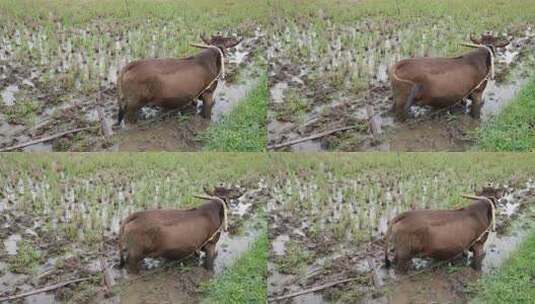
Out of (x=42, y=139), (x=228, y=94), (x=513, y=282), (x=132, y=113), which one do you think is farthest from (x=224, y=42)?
(x=513, y=282)

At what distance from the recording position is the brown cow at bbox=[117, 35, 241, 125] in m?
5.62

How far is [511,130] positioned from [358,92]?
38.1 inches

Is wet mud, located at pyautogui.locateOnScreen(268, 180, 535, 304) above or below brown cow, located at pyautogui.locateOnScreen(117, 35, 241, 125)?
below

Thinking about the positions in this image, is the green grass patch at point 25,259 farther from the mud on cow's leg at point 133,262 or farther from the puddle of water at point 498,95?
the puddle of water at point 498,95

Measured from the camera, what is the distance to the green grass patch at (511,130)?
5609 millimetres

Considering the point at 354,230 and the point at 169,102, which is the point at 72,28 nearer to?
the point at 169,102

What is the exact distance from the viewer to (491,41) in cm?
582

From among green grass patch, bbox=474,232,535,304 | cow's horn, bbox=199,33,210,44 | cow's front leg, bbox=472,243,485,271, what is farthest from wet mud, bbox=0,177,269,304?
green grass patch, bbox=474,232,535,304

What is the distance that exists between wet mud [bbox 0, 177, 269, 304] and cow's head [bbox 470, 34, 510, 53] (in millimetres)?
1651

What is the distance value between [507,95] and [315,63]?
3.99ft

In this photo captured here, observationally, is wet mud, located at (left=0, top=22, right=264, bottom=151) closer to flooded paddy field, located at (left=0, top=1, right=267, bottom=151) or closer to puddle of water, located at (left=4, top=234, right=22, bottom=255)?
flooded paddy field, located at (left=0, top=1, right=267, bottom=151)

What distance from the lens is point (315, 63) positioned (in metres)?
5.82

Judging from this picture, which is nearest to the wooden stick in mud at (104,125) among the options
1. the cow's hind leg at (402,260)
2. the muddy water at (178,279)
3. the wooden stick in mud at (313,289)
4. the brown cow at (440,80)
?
the muddy water at (178,279)

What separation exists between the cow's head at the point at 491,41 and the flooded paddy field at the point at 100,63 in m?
1.37
